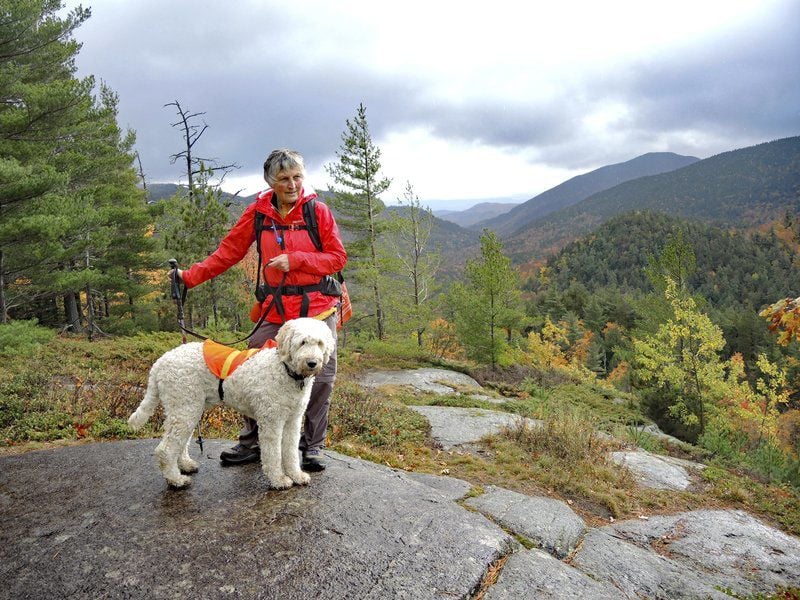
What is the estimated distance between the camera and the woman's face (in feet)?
12.0

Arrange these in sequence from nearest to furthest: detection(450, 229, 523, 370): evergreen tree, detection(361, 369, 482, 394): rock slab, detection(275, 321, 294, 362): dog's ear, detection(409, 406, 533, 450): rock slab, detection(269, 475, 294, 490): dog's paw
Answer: detection(275, 321, 294, 362): dog's ear → detection(269, 475, 294, 490): dog's paw → detection(409, 406, 533, 450): rock slab → detection(361, 369, 482, 394): rock slab → detection(450, 229, 523, 370): evergreen tree

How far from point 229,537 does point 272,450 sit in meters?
0.74

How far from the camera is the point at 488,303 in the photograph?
19.4 meters

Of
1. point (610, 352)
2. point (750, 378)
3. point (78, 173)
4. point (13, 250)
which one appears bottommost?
point (750, 378)

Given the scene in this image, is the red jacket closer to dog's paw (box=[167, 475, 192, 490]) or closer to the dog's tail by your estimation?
the dog's tail

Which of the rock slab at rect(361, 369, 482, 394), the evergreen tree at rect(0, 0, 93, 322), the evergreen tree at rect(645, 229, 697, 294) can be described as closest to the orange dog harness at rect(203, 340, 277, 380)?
the evergreen tree at rect(0, 0, 93, 322)

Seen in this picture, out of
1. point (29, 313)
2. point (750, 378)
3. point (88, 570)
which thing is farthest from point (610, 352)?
point (88, 570)

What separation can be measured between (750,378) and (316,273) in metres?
61.9

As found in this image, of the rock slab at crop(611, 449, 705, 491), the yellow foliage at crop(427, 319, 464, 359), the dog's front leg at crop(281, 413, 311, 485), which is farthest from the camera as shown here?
the yellow foliage at crop(427, 319, 464, 359)

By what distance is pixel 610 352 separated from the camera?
51250mm

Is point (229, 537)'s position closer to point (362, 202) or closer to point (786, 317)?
point (786, 317)

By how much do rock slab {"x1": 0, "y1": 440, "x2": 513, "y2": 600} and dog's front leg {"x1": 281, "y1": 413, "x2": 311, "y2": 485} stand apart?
14 centimetres

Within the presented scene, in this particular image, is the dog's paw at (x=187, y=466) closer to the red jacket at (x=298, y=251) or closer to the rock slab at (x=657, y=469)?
the red jacket at (x=298, y=251)

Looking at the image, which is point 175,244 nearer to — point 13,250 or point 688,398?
point 13,250
